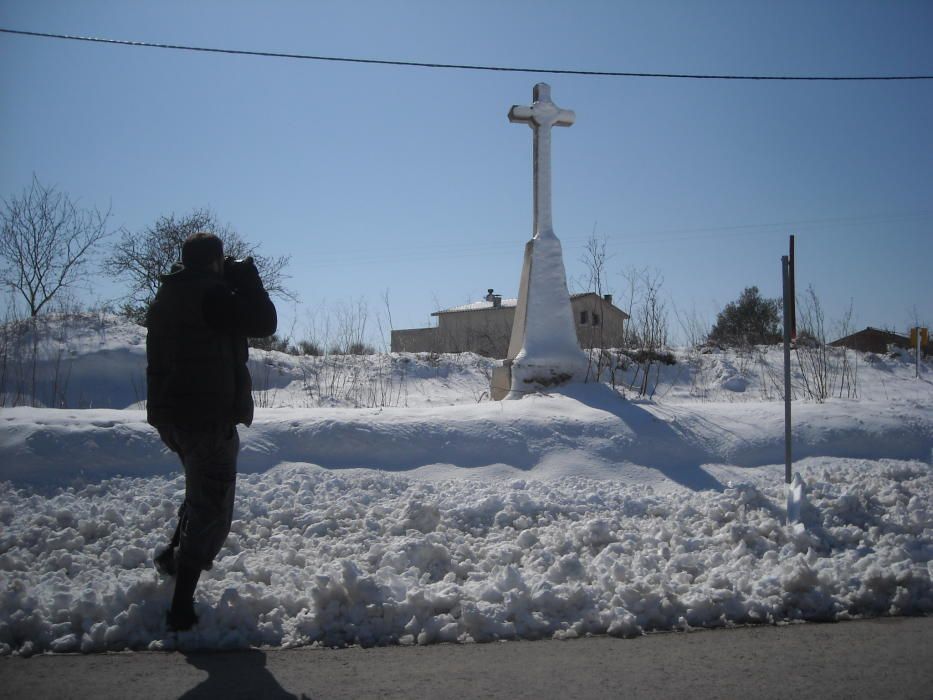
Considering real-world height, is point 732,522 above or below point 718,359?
below

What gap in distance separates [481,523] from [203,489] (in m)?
1.99

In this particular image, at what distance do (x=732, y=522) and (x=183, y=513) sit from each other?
331 cm

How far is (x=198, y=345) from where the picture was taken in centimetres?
330

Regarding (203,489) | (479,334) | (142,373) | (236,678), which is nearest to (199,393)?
(203,489)

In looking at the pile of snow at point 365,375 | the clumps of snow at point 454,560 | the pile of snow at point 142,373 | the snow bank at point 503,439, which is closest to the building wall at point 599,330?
the pile of snow at point 365,375

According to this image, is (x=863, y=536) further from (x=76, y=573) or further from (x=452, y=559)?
(x=76, y=573)

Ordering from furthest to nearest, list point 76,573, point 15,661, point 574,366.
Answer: point 574,366 < point 76,573 < point 15,661

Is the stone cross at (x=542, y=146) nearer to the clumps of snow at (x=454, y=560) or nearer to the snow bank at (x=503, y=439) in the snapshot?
the snow bank at (x=503, y=439)

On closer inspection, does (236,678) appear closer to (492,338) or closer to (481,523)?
(481,523)

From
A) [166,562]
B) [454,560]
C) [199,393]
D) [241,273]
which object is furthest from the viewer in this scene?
[454,560]

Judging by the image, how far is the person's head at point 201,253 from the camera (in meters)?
3.47

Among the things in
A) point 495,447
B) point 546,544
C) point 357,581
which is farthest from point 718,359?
point 357,581

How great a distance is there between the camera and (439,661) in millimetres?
3123

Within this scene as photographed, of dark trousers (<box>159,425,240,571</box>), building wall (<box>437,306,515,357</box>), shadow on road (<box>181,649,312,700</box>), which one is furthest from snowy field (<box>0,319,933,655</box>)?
building wall (<box>437,306,515,357</box>)
